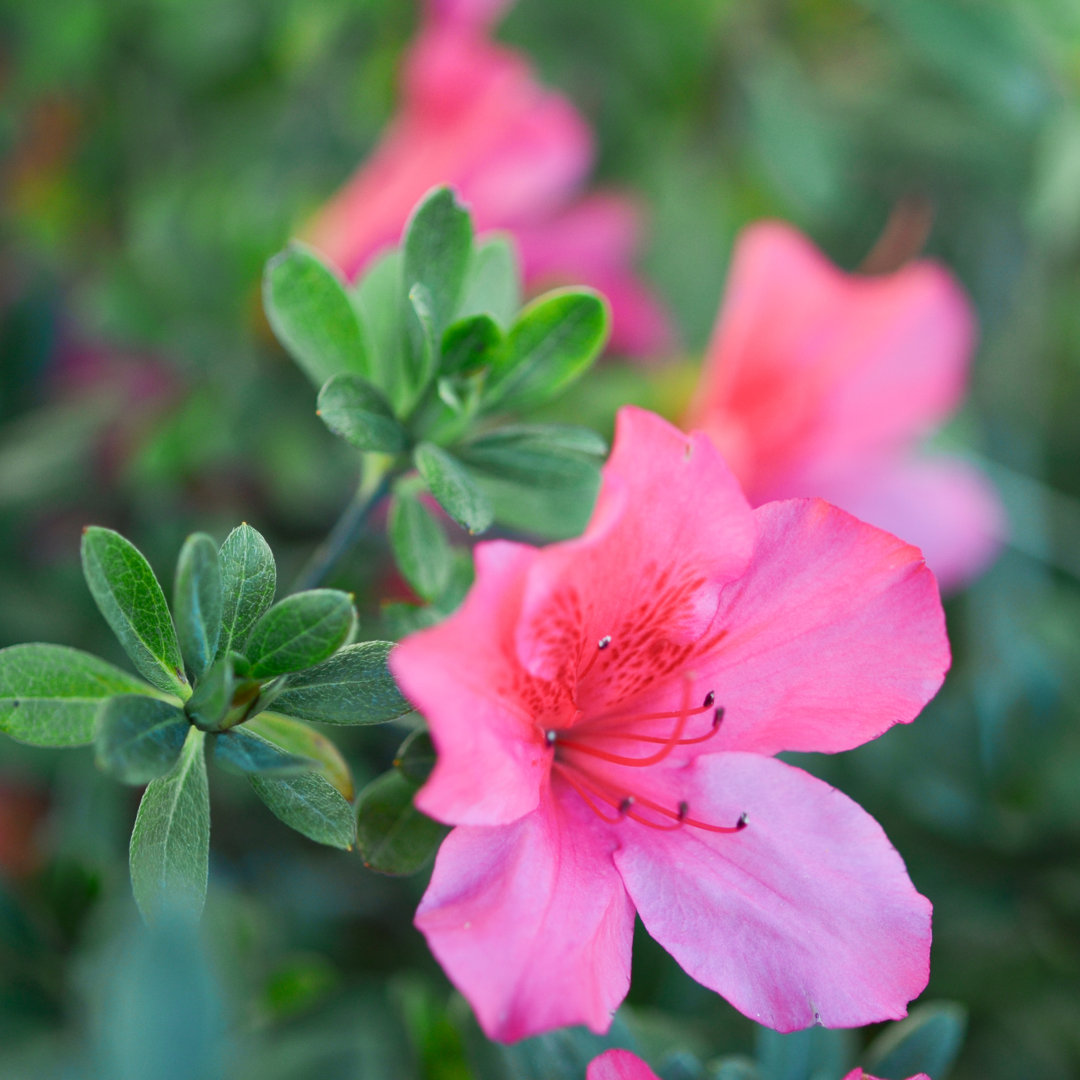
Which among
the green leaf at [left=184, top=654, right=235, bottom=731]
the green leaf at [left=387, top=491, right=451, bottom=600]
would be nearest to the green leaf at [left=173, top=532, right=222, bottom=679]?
the green leaf at [left=184, top=654, right=235, bottom=731]

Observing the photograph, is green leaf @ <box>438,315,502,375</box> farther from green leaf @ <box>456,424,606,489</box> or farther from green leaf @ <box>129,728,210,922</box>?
green leaf @ <box>129,728,210,922</box>

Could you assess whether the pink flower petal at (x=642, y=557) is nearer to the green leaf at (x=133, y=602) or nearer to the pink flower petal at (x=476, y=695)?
the pink flower petal at (x=476, y=695)

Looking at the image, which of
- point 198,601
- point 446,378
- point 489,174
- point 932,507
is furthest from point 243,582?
point 932,507

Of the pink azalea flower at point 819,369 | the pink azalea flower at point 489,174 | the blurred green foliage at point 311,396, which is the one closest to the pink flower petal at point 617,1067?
the blurred green foliage at point 311,396

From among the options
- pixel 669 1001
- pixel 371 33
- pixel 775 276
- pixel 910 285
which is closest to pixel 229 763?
pixel 669 1001

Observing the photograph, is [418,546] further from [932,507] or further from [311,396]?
[932,507]

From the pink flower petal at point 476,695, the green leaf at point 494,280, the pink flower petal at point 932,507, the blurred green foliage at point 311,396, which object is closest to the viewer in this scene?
the pink flower petal at point 476,695

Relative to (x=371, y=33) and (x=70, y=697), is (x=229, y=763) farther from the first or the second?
(x=371, y=33)
